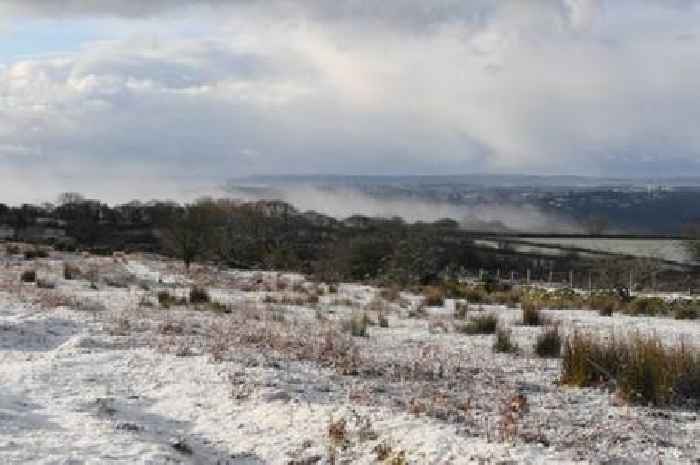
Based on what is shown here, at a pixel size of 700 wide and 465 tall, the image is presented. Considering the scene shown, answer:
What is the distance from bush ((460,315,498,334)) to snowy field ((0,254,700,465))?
645mm

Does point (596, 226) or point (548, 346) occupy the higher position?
point (548, 346)

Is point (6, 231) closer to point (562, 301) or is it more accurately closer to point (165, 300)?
point (165, 300)

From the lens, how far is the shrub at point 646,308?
929 inches

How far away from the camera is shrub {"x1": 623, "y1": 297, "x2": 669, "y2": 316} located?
23594 millimetres

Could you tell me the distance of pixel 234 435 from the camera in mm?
7629

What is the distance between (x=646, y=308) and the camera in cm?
2450

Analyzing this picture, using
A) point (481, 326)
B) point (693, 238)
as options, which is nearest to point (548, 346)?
point (481, 326)

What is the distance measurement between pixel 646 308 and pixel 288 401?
18.5 meters

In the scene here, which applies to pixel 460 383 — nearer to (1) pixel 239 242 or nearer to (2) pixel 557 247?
(1) pixel 239 242

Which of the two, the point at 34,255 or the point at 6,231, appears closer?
the point at 34,255

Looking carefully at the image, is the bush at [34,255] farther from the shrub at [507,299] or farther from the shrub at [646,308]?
the shrub at [646,308]

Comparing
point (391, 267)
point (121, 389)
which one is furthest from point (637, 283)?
point (121, 389)

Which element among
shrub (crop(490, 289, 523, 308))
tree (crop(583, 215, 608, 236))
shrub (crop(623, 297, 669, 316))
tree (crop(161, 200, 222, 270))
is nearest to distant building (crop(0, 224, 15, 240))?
tree (crop(161, 200, 222, 270))

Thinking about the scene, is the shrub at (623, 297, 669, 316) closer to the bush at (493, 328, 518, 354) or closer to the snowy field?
the snowy field
